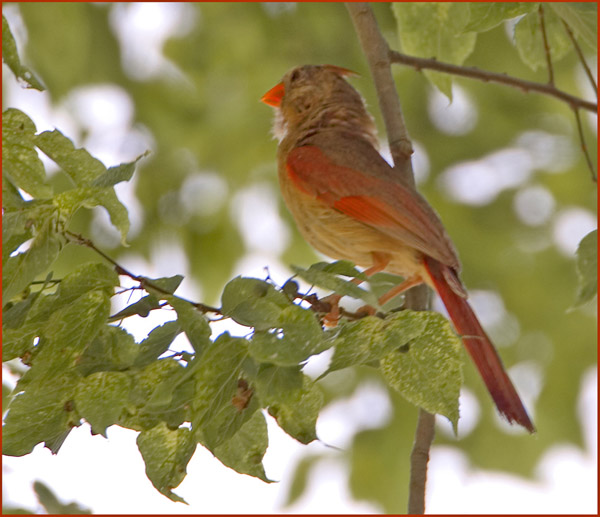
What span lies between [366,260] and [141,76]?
328 cm

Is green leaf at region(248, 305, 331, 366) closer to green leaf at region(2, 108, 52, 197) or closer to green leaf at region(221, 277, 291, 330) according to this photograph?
green leaf at region(221, 277, 291, 330)

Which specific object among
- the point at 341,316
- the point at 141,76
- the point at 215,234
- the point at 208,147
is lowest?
the point at 341,316

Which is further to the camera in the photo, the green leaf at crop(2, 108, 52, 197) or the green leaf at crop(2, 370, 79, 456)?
the green leaf at crop(2, 108, 52, 197)

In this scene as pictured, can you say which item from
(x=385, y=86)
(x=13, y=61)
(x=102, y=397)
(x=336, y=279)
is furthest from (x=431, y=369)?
(x=385, y=86)

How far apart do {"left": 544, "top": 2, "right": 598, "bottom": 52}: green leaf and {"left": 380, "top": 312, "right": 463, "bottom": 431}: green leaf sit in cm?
117

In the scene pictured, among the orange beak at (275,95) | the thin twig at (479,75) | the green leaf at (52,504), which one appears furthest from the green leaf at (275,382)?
the orange beak at (275,95)

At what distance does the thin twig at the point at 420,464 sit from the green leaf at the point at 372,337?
2.58ft

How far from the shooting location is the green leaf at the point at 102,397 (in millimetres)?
1951

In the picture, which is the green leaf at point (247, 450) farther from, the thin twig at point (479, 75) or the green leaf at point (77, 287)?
the thin twig at point (479, 75)

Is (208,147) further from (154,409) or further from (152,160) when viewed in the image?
(154,409)

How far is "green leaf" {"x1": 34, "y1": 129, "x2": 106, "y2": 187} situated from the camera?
229cm

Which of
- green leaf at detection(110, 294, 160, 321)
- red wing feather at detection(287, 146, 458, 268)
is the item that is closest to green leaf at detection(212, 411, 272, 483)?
green leaf at detection(110, 294, 160, 321)

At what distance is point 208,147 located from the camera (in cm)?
634

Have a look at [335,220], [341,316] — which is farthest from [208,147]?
[341,316]
